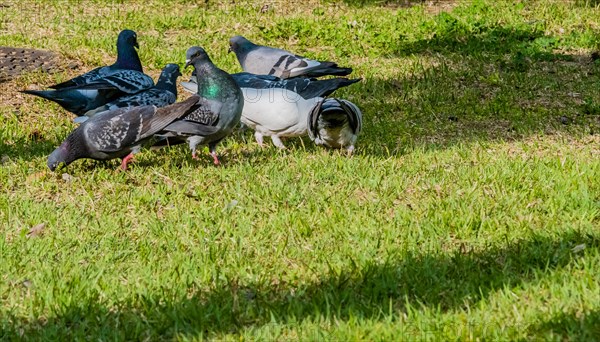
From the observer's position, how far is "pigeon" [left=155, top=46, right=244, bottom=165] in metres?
7.60

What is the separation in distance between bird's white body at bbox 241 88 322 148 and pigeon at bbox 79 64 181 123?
779mm

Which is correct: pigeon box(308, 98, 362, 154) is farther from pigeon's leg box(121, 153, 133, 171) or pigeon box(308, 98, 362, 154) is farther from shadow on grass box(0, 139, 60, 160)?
shadow on grass box(0, 139, 60, 160)

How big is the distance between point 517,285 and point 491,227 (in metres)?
0.99

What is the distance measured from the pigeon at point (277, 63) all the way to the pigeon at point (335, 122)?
169 cm

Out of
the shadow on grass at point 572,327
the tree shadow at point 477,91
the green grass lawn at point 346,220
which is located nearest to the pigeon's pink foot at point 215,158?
the green grass lawn at point 346,220

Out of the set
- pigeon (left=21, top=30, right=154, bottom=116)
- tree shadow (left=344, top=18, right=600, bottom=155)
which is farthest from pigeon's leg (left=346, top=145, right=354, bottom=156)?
pigeon (left=21, top=30, right=154, bottom=116)

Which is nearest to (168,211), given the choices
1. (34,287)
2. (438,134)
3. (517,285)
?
(34,287)

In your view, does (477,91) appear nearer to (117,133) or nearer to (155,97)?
(155,97)

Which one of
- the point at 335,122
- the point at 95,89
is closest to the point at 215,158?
the point at 335,122

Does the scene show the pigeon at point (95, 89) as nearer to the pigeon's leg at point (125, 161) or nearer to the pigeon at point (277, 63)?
the pigeon's leg at point (125, 161)

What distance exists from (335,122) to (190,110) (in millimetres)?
1234

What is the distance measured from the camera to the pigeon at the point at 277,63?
964 cm

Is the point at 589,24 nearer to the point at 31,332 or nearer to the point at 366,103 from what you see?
the point at 366,103

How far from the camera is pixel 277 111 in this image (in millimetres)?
8273
